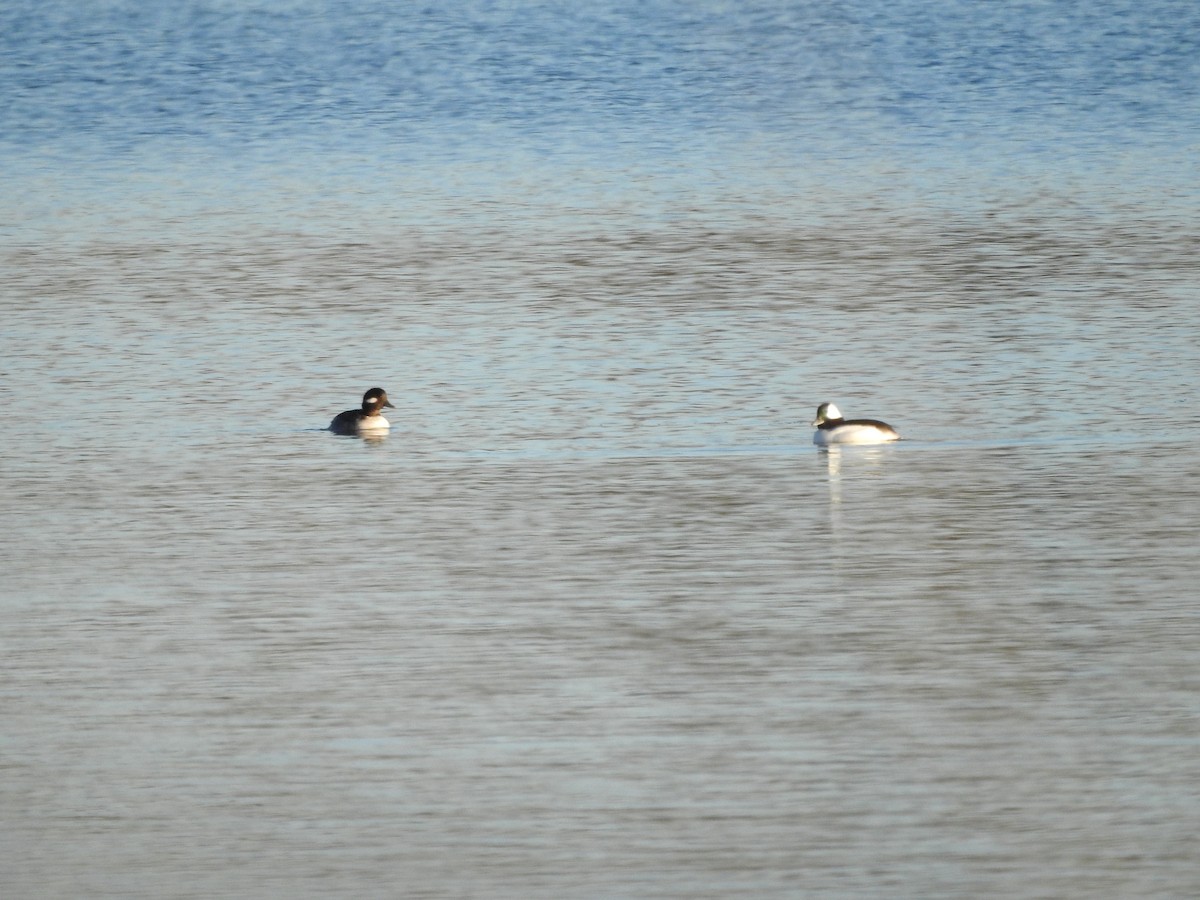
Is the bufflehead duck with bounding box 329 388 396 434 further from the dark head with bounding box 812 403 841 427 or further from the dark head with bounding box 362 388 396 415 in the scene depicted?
the dark head with bounding box 812 403 841 427

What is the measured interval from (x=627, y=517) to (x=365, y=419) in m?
2.87

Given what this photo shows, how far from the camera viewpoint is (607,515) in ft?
36.7

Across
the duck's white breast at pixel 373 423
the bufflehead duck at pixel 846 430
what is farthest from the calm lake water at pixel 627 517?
the duck's white breast at pixel 373 423

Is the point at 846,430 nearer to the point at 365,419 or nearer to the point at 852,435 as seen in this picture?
the point at 852,435

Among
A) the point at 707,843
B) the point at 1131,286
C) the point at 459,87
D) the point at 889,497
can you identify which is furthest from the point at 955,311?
the point at 459,87

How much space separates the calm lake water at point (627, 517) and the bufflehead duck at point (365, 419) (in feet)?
0.55

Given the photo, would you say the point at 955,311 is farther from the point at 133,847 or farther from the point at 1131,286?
the point at 133,847

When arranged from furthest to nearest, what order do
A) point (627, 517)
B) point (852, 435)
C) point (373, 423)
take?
1. point (373, 423)
2. point (852, 435)
3. point (627, 517)

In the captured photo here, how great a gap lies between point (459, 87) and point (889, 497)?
926 inches

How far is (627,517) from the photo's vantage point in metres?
11.1

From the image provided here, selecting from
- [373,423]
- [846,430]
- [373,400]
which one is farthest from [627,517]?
[373,400]

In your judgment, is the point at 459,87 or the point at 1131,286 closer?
the point at 1131,286

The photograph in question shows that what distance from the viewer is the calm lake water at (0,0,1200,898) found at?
6.55 meters

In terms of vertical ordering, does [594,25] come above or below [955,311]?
above
